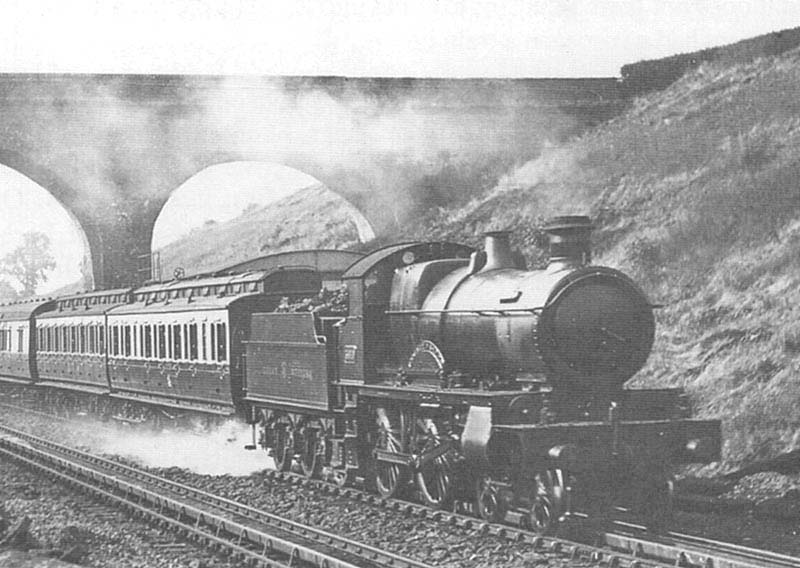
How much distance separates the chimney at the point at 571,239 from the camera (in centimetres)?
1070

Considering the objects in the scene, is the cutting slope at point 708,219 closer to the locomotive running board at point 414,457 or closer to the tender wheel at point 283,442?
the locomotive running board at point 414,457

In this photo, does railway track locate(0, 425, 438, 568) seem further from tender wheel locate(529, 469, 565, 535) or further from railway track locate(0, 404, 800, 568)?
tender wheel locate(529, 469, 565, 535)

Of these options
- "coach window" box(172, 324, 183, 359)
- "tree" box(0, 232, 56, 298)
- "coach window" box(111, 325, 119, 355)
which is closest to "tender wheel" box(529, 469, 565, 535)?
"coach window" box(172, 324, 183, 359)

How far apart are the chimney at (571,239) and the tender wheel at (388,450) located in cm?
286

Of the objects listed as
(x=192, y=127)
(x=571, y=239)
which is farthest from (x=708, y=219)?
(x=192, y=127)

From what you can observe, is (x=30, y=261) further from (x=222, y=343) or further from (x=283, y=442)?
(x=283, y=442)

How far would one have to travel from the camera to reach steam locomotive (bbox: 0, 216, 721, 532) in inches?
398

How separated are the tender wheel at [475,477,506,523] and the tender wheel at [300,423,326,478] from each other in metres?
3.66

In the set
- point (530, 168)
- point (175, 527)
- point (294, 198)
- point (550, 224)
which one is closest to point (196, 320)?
point (175, 527)

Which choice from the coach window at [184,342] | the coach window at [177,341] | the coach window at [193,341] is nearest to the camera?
the coach window at [193,341]

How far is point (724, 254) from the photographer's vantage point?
59.8 ft

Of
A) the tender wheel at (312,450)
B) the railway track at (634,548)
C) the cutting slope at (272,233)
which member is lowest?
the railway track at (634,548)

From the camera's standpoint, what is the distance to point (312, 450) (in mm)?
14602

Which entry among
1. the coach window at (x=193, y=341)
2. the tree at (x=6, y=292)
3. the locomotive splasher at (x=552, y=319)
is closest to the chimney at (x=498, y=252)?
Answer: the locomotive splasher at (x=552, y=319)
